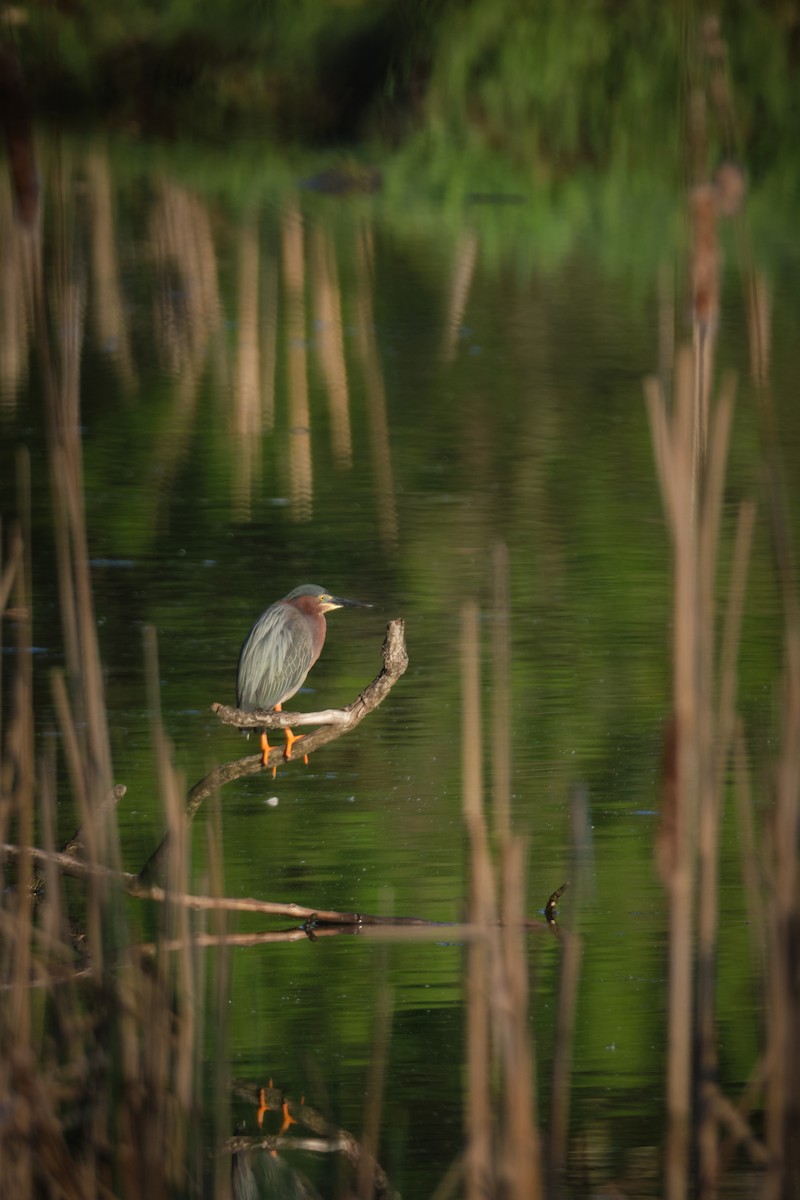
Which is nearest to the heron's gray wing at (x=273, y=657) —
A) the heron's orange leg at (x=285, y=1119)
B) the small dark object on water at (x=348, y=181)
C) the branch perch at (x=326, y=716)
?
the branch perch at (x=326, y=716)

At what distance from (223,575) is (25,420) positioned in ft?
8.62

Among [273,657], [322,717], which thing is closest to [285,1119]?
[322,717]

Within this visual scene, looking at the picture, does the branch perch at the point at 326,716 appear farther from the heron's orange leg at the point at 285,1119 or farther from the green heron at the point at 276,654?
the green heron at the point at 276,654

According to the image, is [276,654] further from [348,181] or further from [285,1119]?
[348,181]

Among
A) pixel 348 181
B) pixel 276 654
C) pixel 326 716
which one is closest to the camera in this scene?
pixel 326 716

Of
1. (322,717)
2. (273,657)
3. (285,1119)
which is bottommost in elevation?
(285,1119)

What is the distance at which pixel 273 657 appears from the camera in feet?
16.4

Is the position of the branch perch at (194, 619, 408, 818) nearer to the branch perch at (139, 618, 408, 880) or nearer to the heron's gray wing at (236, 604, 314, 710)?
the branch perch at (139, 618, 408, 880)

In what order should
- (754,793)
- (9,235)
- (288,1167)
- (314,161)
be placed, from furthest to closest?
(314,161), (9,235), (754,793), (288,1167)

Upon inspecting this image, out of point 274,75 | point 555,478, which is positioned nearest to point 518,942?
point 555,478

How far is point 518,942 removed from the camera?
96.0 inches

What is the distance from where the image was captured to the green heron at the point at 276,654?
5008 mm

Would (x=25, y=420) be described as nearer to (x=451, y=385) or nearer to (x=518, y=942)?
(x=451, y=385)

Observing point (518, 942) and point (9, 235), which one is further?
point (9, 235)
